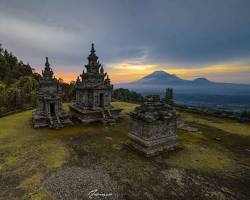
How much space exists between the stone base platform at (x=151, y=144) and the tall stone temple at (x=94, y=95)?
8566 mm

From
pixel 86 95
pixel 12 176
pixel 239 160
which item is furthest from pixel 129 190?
pixel 86 95

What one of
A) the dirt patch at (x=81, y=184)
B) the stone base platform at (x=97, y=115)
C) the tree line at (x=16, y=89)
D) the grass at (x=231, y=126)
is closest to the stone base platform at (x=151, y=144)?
the dirt patch at (x=81, y=184)

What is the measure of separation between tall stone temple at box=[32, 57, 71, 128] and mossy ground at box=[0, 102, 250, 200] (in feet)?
7.25

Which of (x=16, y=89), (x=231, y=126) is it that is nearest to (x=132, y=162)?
(x=231, y=126)

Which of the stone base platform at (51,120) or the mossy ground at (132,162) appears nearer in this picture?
the mossy ground at (132,162)

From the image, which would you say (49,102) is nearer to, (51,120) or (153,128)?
(51,120)

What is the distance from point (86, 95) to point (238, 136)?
19228 millimetres

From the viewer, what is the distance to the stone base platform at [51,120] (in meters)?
21.6

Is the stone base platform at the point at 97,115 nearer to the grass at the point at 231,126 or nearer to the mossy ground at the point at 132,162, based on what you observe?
the mossy ground at the point at 132,162

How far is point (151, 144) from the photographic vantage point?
1417cm

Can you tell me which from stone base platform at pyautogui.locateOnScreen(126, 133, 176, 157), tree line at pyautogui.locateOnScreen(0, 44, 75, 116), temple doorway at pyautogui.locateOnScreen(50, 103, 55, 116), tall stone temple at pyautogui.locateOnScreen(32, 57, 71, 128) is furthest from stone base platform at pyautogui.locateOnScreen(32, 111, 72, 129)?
stone base platform at pyautogui.locateOnScreen(126, 133, 176, 157)

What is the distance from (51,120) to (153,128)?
1365 cm

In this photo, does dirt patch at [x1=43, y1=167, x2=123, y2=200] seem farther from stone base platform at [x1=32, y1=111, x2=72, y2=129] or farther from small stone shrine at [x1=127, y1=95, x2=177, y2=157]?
stone base platform at [x1=32, y1=111, x2=72, y2=129]

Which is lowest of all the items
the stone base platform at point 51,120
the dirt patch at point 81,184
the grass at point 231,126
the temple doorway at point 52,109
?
the dirt patch at point 81,184
